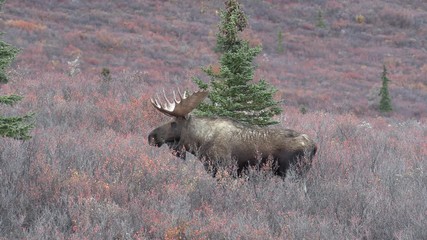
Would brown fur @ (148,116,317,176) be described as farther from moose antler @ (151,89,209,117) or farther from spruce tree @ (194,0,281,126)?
spruce tree @ (194,0,281,126)

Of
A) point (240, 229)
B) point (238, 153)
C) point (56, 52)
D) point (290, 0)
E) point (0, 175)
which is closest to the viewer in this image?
point (240, 229)

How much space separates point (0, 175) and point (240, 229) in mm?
2966

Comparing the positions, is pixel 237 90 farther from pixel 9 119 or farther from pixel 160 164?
pixel 9 119

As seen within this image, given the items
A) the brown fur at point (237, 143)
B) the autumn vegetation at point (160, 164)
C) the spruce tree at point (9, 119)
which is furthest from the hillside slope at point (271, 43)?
the spruce tree at point (9, 119)

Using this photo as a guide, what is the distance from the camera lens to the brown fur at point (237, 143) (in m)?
5.97

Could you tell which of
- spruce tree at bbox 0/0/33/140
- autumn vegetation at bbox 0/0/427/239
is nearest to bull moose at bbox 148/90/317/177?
autumn vegetation at bbox 0/0/427/239

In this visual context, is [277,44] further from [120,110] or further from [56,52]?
[120,110]

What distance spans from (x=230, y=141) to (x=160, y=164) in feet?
4.17

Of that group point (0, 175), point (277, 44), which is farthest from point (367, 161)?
point (277, 44)

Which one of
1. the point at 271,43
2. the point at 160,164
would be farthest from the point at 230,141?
the point at 271,43

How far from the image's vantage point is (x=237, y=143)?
602cm

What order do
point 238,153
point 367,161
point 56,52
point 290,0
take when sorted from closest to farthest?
1. point 238,153
2. point 367,161
3. point 56,52
4. point 290,0

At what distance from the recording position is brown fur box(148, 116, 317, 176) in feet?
19.6

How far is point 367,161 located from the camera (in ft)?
26.6
